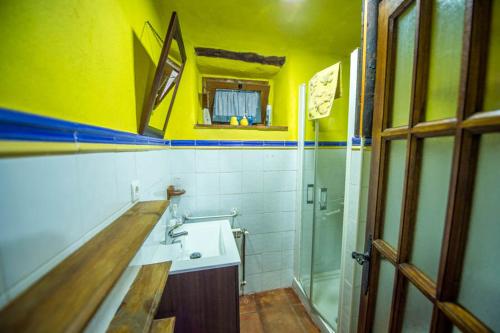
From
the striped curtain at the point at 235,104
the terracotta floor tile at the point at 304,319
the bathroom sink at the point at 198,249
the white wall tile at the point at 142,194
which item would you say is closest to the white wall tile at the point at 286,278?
the white wall tile at the point at 142,194

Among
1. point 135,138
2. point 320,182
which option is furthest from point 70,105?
point 320,182

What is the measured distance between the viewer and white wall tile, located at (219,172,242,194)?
1.64m

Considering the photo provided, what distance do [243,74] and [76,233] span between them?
1.85 metres

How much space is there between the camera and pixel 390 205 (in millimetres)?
695

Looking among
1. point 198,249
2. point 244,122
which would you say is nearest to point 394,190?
point 198,249

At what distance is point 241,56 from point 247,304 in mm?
2278

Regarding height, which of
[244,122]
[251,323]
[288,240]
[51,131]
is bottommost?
Answer: [251,323]

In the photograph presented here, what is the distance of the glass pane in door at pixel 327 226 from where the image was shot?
1563mm

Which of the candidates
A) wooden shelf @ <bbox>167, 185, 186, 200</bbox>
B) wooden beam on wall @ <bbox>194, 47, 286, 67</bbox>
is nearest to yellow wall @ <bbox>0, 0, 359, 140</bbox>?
wooden beam on wall @ <bbox>194, 47, 286, 67</bbox>

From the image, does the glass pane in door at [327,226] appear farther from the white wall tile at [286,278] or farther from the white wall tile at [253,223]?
the white wall tile at [253,223]

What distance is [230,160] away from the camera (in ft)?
5.37

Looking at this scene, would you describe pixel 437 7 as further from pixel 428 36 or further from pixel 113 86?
pixel 113 86

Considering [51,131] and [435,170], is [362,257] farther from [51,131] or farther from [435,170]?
[51,131]

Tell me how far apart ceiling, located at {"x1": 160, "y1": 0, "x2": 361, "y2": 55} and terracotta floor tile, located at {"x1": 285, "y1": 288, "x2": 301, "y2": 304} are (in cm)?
231
